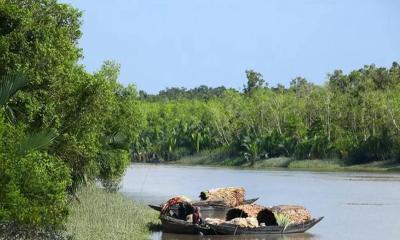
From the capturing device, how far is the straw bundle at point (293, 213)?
29.1 m

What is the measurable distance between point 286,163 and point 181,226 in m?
57.7

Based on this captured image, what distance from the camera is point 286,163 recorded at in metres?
84.4

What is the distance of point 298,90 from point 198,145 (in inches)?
665

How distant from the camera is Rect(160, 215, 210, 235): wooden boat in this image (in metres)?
27.4

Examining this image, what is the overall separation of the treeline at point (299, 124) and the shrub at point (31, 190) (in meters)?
59.6

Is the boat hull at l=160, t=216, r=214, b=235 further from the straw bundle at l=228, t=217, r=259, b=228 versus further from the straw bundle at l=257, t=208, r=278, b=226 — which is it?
the straw bundle at l=257, t=208, r=278, b=226

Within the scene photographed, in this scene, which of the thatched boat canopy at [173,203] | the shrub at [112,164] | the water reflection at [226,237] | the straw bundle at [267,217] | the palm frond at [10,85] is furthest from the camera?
the shrub at [112,164]

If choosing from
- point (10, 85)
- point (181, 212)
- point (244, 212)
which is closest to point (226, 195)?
point (244, 212)

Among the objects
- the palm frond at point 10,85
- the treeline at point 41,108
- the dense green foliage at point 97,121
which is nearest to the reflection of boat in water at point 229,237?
the dense green foliage at point 97,121

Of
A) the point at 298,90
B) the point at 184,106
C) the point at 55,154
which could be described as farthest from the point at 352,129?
the point at 55,154

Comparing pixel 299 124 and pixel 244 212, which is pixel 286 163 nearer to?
pixel 299 124

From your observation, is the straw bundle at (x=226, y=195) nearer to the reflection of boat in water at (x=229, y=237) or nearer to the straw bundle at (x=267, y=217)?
the straw bundle at (x=267, y=217)

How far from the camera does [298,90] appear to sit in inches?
4154

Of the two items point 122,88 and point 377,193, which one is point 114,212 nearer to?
point 122,88
